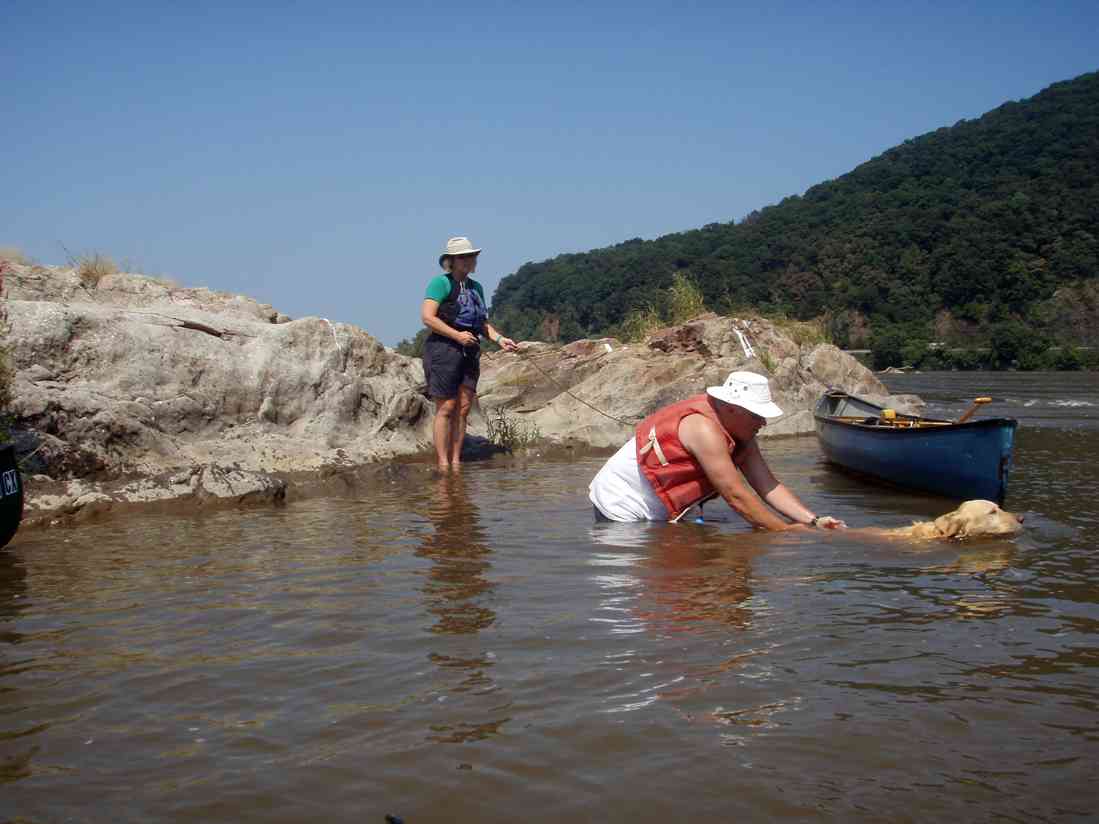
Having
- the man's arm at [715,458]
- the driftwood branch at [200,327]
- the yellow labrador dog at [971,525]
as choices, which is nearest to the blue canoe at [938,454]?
the yellow labrador dog at [971,525]

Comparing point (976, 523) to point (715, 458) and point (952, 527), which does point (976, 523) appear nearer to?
point (952, 527)

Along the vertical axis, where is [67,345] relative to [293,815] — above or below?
above

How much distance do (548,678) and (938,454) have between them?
5544 mm

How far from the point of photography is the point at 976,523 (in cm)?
534

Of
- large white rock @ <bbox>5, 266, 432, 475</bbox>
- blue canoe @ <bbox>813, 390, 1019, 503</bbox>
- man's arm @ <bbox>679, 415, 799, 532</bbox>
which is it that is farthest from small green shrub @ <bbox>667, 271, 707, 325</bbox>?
man's arm @ <bbox>679, 415, 799, 532</bbox>

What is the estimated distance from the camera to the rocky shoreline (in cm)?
695

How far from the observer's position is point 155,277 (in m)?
11.1

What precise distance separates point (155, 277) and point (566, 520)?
7.17 meters

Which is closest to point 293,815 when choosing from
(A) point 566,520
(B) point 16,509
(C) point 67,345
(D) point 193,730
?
(D) point 193,730

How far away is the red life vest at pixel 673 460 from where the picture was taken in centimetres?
564

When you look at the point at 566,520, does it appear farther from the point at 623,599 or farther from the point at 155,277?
the point at 155,277

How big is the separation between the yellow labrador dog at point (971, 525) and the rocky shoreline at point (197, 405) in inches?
187

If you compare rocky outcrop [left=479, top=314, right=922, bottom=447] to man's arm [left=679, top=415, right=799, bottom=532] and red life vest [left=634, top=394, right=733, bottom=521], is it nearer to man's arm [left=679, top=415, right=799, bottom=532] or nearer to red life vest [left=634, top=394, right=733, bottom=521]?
red life vest [left=634, top=394, right=733, bottom=521]

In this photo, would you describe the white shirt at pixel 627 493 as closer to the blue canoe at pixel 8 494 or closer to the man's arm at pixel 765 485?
the man's arm at pixel 765 485
